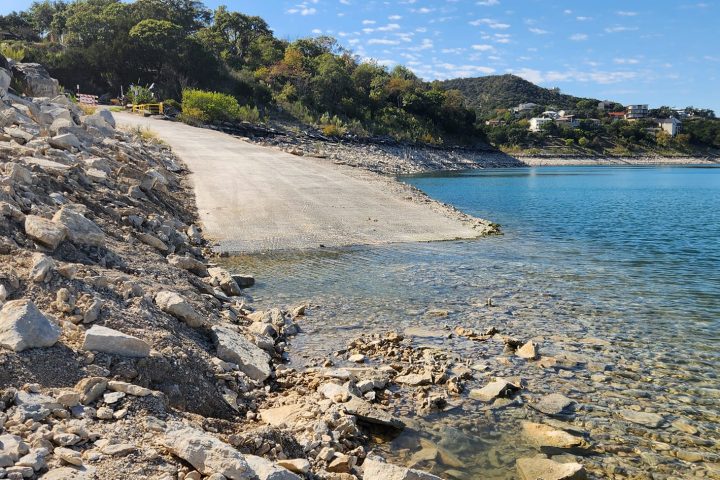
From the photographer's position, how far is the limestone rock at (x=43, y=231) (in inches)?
248

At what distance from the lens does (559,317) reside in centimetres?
870

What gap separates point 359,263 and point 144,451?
8.73 m

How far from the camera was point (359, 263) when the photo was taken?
12.1m

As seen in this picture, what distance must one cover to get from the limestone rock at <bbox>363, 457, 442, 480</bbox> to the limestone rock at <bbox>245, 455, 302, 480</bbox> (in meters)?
0.70

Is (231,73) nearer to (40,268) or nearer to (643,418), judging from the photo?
(40,268)

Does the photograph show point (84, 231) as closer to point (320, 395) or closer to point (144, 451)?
point (320, 395)

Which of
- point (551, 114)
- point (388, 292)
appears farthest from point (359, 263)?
point (551, 114)

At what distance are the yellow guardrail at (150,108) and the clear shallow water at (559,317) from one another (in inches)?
1192

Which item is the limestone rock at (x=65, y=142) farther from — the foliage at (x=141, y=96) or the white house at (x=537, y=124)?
the white house at (x=537, y=124)

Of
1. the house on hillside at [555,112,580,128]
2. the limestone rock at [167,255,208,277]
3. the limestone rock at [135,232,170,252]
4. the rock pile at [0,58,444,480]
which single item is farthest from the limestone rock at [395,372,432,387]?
the house on hillside at [555,112,580,128]

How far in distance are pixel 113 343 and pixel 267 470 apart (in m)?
1.99

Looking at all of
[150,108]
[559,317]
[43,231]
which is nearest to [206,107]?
[150,108]

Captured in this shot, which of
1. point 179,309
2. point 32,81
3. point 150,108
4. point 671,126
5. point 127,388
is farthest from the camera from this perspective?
point 671,126

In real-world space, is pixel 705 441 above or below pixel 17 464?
below
